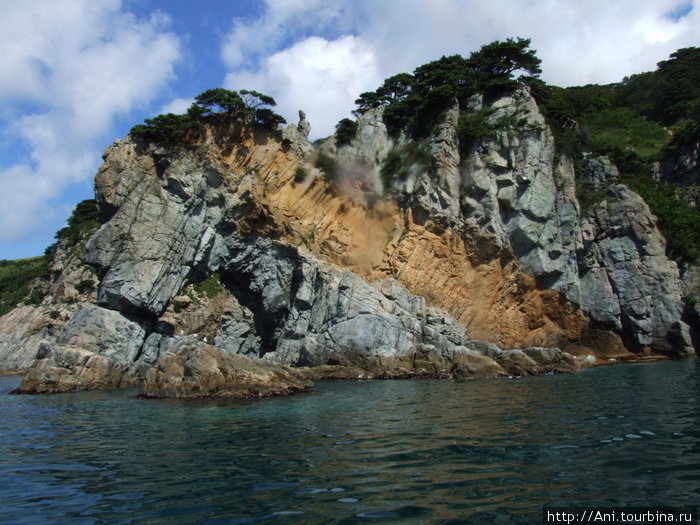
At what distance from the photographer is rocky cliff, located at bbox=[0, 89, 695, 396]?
90.4ft

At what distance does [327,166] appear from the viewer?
34688mm

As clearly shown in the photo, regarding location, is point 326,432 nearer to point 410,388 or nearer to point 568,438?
point 568,438

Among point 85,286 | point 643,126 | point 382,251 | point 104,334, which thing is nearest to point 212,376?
point 104,334

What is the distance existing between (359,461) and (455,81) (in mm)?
33574

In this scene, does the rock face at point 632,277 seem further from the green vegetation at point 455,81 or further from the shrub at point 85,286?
the shrub at point 85,286

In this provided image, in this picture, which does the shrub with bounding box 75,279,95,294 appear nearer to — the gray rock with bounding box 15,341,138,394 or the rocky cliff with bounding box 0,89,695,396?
the rocky cliff with bounding box 0,89,695,396

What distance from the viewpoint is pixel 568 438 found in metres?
8.10

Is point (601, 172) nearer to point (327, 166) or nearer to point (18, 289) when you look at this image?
point (327, 166)

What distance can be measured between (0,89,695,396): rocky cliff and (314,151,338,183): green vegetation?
155 mm

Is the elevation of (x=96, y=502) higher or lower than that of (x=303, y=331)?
lower

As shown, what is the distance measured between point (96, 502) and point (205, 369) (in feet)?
41.6

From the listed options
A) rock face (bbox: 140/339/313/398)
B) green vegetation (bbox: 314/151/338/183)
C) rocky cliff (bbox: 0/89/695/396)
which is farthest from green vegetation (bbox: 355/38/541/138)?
rock face (bbox: 140/339/313/398)

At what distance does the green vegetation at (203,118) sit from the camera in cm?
2991

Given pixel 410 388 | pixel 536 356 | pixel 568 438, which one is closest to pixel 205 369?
pixel 410 388
